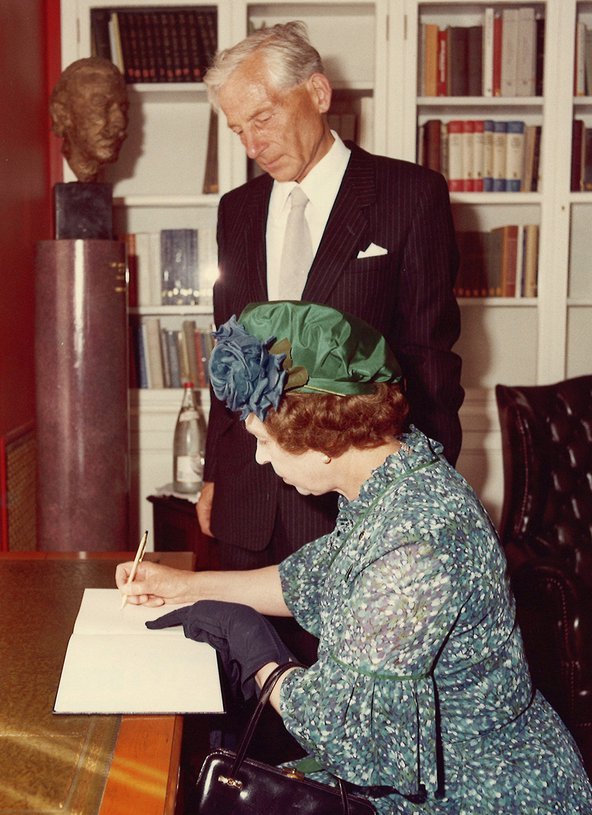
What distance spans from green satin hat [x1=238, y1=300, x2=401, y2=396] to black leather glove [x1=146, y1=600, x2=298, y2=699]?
0.34 meters

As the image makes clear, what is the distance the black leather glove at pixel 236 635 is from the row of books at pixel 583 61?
2.63m

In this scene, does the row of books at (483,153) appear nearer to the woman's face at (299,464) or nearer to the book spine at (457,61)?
the book spine at (457,61)

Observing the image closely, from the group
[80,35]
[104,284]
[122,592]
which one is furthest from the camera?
[80,35]

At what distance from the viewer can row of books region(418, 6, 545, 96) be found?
329 cm

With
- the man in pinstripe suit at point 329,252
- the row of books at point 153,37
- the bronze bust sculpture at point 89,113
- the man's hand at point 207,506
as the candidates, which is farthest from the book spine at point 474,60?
the man's hand at point 207,506

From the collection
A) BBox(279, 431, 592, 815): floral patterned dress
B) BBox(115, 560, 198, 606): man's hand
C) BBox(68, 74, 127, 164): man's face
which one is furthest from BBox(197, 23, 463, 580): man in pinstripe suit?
BBox(68, 74, 127, 164): man's face

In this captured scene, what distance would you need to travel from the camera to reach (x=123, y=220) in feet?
11.7

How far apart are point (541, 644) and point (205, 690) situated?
1279mm

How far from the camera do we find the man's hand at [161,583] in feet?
5.16

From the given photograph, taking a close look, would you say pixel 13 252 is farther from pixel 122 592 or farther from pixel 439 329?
pixel 122 592

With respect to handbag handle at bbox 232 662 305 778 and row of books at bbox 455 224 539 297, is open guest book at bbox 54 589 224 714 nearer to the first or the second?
handbag handle at bbox 232 662 305 778

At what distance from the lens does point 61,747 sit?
3.53 feet

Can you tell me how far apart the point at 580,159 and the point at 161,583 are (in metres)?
2.43

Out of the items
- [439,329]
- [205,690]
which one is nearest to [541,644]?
[439,329]
